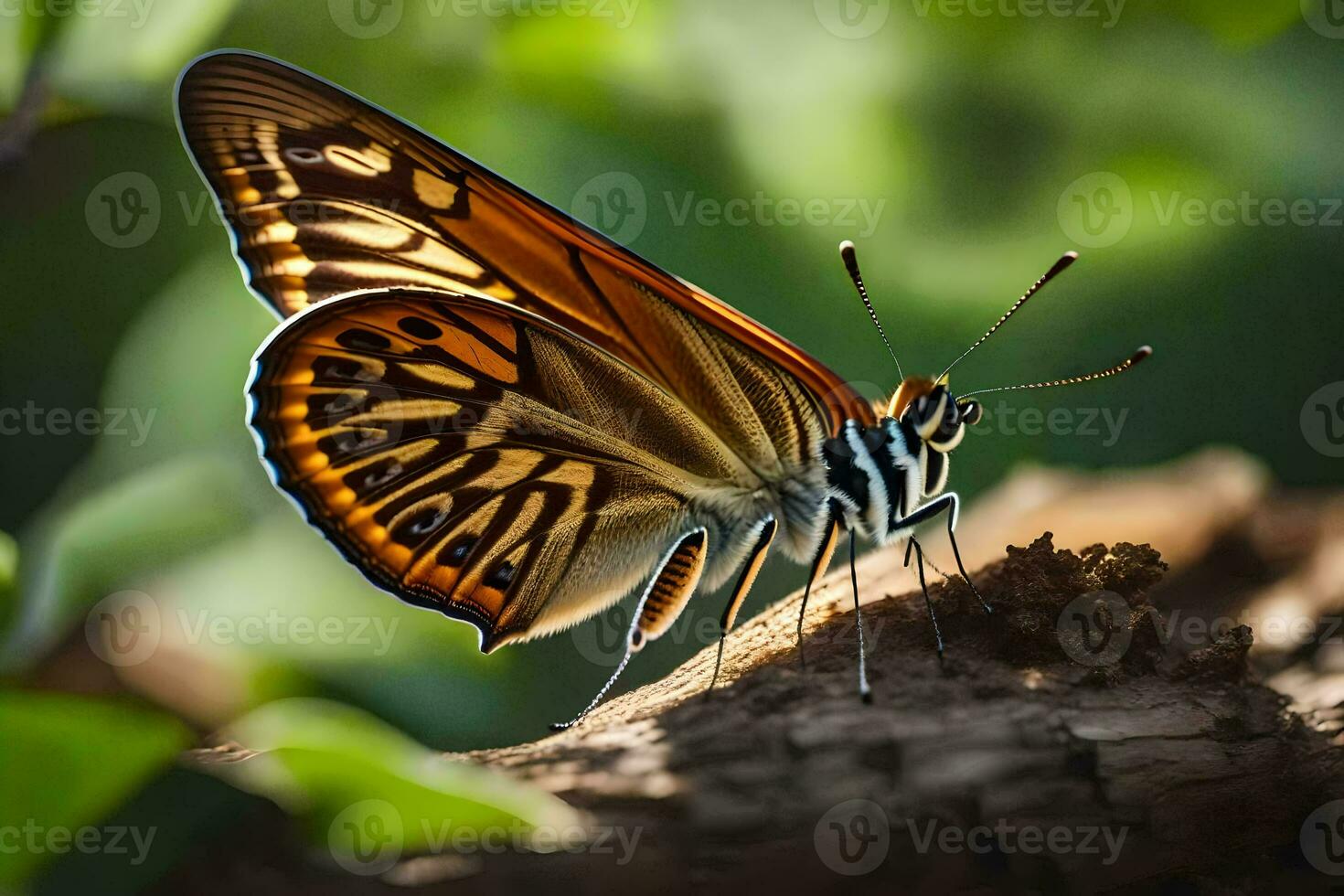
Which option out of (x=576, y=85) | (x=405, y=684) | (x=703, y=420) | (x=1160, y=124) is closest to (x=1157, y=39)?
(x=1160, y=124)

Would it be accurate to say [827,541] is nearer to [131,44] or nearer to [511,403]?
[511,403]

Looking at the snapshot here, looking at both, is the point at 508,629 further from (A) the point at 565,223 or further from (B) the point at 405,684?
(A) the point at 565,223

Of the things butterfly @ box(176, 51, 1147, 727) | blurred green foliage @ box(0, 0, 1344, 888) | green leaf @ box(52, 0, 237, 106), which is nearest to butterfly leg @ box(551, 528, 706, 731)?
butterfly @ box(176, 51, 1147, 727)

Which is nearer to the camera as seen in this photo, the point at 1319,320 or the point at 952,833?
the point at 952,833

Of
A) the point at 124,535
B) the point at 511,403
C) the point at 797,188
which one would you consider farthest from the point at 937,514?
the point at 124,535

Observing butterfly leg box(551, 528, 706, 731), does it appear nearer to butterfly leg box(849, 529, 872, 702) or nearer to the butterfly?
the butterfly

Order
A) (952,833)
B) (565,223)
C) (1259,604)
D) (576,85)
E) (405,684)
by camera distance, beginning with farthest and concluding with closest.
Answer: (576,85), (405,684), (1259,604), (565,223), (952,833)
